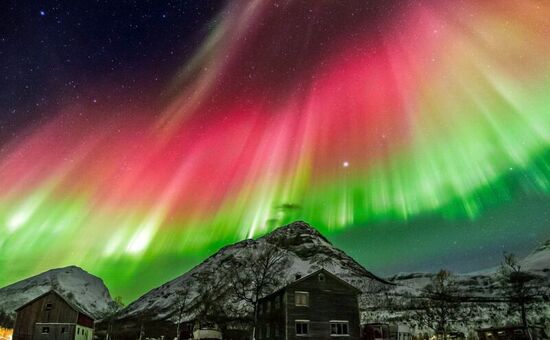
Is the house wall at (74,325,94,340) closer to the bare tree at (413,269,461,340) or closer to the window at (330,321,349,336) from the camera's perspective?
the window at (330,321,349,336)

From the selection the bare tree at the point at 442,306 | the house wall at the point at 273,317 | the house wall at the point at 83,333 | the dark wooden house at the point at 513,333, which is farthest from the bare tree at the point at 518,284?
the house wall at the point at 83,333

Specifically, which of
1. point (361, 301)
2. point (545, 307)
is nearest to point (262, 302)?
point (545, 307)

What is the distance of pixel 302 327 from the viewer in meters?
49.6

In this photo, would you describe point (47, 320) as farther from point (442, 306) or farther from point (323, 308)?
point (442, 306)

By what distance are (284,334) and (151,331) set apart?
105 m

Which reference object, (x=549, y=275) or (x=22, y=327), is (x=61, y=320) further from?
(x=549, y=275)

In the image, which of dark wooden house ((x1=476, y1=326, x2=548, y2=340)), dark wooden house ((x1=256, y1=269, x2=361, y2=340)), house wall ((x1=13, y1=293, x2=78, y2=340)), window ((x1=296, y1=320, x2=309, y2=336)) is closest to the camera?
window ((x1=296, y1=320, x2=309, y2=336))

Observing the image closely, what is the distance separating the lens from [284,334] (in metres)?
49.0

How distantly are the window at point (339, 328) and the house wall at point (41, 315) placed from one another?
135 feet

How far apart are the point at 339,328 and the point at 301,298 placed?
6173 millimetres

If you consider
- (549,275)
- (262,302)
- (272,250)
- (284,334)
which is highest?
(549,275)

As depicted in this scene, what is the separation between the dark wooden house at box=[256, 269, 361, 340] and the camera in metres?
49.6

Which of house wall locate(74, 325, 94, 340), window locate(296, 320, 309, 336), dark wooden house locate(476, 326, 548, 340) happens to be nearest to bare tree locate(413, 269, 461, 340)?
dark wooden house locate(476, 326, 548, 340)

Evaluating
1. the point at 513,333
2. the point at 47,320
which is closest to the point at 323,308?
the point at 513,333
